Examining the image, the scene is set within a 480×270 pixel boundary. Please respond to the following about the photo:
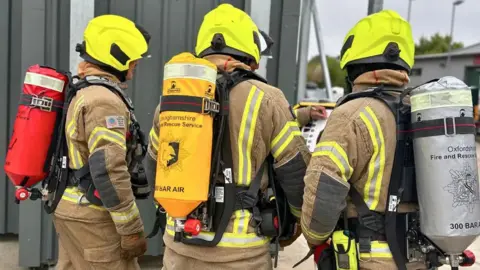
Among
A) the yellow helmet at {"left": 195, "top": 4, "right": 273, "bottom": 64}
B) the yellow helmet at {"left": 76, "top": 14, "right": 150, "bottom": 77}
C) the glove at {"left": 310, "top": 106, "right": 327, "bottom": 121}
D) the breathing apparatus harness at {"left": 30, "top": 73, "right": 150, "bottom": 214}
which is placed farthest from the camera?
the glove at {"left": 310, "top": 106, "right": 327, "bottom": 121}

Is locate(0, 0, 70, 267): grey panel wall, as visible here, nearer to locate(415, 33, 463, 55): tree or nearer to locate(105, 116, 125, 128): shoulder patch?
locate(105, 116, 125, 128): shoulder patch

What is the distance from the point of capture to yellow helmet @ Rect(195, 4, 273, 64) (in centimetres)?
237

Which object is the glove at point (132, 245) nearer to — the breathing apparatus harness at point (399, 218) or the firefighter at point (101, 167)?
the firefighter at point (101, 167)

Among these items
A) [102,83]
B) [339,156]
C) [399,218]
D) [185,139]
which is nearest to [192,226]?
[185,139]

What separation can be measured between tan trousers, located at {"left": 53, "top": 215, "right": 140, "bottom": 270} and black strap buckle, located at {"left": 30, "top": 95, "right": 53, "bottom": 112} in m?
0.68

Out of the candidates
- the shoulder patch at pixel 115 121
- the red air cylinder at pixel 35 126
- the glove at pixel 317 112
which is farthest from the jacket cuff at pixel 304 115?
the red air cylinder at pixel 35 126

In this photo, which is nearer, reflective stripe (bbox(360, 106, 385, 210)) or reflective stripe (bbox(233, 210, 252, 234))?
reflective stripe (bbox(360, 106, 385, 210))

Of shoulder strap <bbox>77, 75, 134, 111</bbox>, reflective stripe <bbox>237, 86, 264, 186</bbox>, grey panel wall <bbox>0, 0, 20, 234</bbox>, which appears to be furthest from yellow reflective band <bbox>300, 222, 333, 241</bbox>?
grey panel wall <bbox>0, 0, 20, 234</bbox>

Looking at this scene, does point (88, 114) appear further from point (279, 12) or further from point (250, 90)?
point (279, 12)

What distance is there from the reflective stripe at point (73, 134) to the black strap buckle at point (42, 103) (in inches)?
8.3

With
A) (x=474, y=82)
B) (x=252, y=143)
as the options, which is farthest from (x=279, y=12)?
(x=474, y=82)

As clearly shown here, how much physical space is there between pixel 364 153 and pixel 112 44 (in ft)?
5.75

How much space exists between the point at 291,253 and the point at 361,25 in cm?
321

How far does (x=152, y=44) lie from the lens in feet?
13.8
